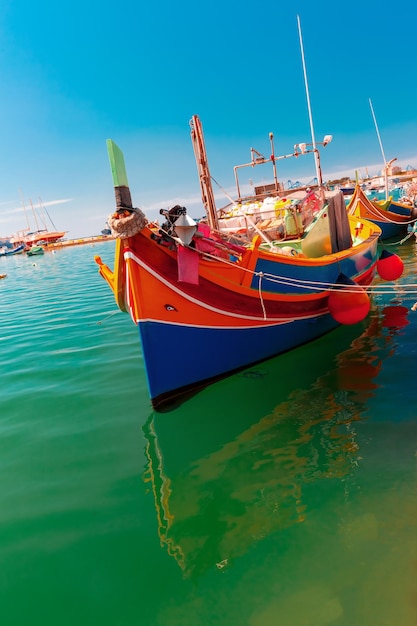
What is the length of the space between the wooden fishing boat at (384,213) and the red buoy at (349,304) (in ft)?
41.5

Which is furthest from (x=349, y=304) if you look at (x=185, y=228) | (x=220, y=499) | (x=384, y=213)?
(x=384, y=213)

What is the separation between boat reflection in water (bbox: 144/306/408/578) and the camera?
313 centimetres

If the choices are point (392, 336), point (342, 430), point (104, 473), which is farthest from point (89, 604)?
point (392, 336)

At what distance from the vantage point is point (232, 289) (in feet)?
17.4

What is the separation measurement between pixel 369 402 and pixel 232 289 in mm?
2280

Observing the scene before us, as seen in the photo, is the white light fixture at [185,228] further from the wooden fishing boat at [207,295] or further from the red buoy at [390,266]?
the red buoy at [390,266]

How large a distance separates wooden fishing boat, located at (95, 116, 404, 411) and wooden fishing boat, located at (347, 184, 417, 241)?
40.9 ft

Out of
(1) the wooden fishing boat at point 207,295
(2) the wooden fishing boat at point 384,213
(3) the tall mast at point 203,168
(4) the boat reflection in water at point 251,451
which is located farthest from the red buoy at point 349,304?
(2) the wooden fishing boat at point 384,213

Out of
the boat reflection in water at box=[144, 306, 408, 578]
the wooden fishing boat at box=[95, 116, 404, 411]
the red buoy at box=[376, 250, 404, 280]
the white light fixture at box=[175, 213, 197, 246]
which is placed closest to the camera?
the boat reflection in water at box=[144, 306, 408, 578]

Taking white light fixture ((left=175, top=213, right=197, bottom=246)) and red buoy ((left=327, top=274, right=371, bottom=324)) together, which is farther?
red buoy ((left=327, top=274, right=371, bottom=324))

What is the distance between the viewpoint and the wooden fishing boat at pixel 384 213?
18422 millimetres

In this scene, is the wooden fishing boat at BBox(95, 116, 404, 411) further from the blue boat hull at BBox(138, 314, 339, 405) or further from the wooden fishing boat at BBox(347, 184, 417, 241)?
the wooden fishing boat at BBox(347, 184, 417, 241)

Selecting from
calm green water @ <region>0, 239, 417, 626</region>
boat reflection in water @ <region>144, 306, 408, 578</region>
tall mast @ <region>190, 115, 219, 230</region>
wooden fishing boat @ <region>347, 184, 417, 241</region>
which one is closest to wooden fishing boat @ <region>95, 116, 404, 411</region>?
calm green water @ <region>0, 239, 417, 626</region>

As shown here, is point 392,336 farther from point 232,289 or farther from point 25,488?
point 25,488
